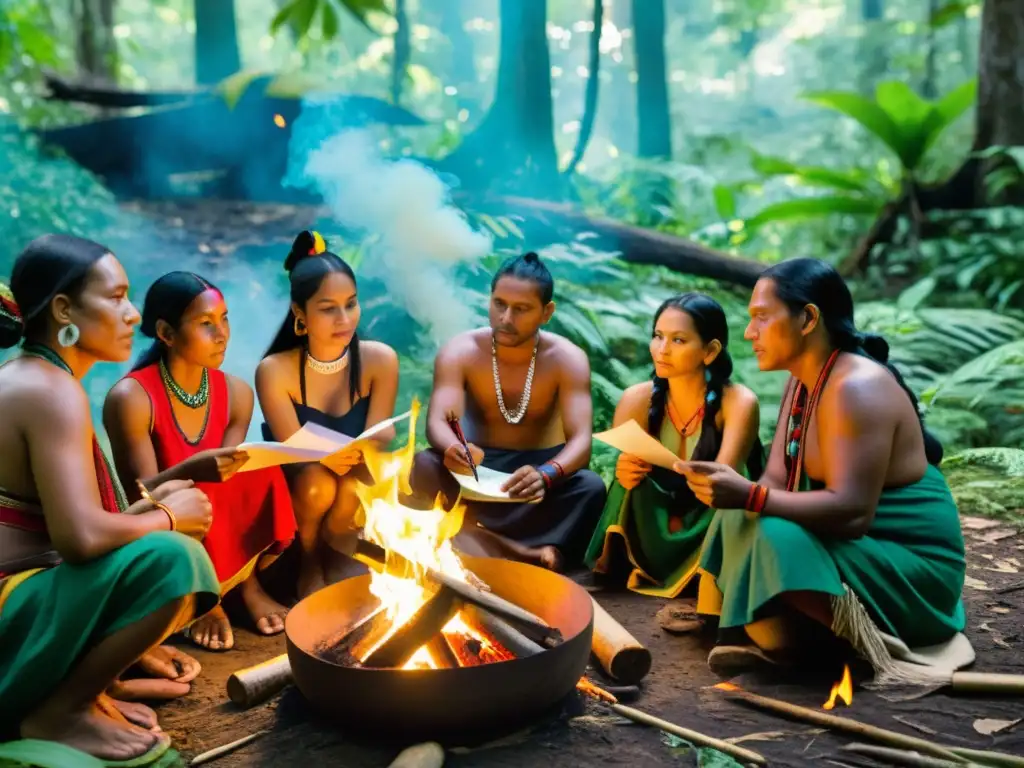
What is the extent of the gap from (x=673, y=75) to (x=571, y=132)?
10.4ft

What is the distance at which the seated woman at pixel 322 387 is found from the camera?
151 inches

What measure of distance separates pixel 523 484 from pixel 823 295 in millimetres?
1495

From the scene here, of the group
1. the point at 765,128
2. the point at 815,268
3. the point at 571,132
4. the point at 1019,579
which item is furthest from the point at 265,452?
the point at 571,132

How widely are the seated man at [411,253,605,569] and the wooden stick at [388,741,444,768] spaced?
4.92 feet

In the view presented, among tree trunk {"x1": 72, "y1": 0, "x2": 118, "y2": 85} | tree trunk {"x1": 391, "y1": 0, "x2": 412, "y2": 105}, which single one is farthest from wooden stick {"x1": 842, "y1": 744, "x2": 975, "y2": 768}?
tree trunk {"x1": 391, "y1": 0, "x2": 412, "y2": 105}

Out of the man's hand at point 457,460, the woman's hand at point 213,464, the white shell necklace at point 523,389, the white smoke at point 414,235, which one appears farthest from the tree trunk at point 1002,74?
the woman's hand at point 213,464

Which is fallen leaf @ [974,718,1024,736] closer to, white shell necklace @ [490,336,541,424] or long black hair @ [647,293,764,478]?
long black hair @ [647,293,764,478]

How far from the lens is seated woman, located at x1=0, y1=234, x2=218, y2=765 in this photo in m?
2.44

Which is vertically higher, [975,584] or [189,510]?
[189,510]

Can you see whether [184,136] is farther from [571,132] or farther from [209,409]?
[571,132]

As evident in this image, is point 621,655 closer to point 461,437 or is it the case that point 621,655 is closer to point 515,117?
point 461,437

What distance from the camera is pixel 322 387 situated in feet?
13.3

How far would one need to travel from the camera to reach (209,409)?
3.55 metres

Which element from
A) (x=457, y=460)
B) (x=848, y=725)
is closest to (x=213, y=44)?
(x=457, y=460)
